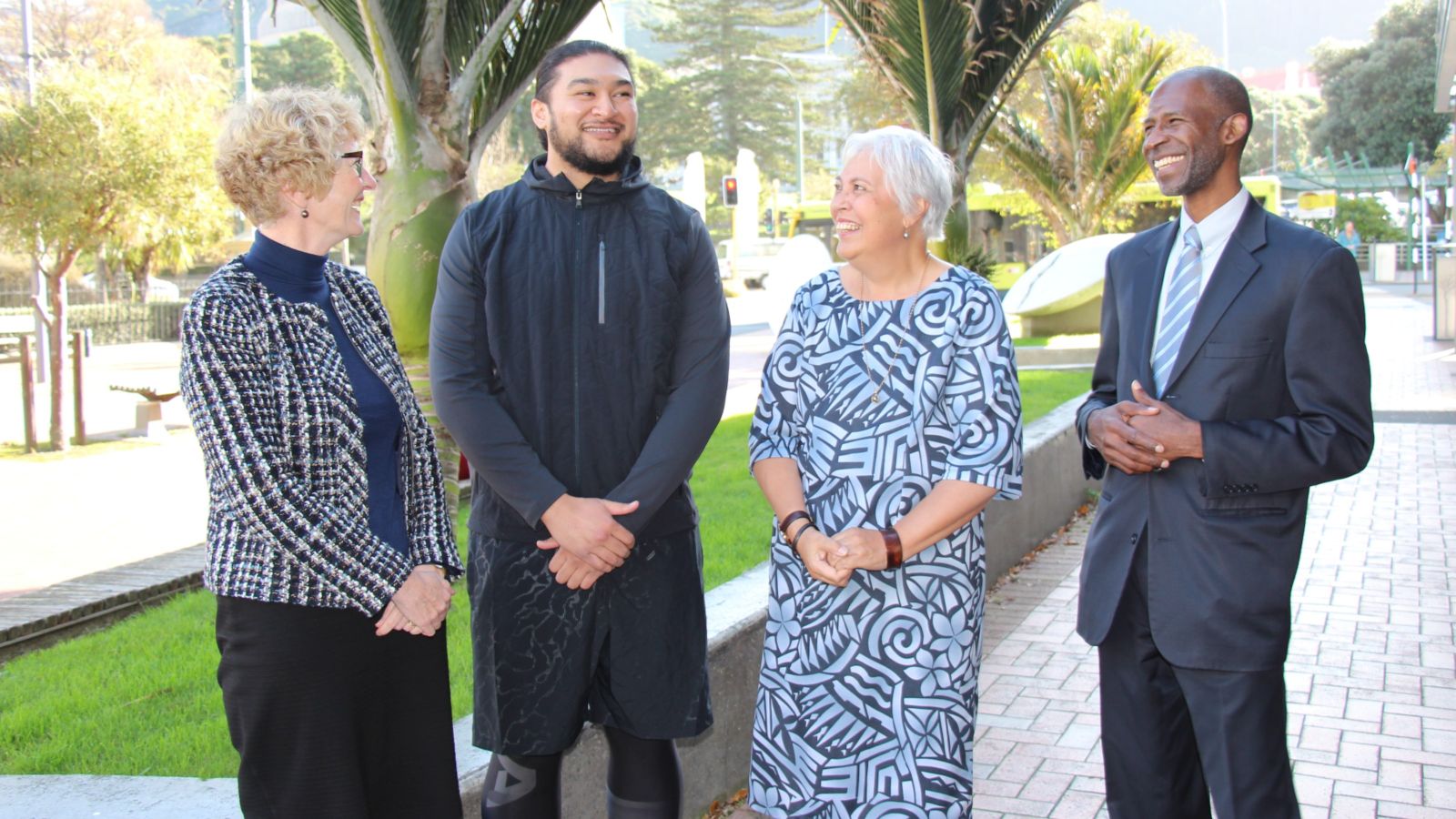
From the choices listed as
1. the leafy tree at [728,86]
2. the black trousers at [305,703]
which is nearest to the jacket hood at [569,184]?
the black trousers at [305,703]

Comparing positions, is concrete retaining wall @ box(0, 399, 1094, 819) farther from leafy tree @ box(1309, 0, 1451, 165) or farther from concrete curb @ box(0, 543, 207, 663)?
leafy tree @ box(1309, 0, 1451, 165)

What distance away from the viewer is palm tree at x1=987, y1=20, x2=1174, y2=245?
20.0 metres

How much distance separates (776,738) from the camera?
3010mm

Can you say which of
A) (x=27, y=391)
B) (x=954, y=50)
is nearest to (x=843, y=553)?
(x=954, y=50)

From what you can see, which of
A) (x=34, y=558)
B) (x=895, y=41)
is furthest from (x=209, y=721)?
(x=895, y=41)

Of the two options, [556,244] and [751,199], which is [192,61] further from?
[556,244]

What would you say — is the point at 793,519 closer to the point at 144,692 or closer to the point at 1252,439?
the point at 1252,439

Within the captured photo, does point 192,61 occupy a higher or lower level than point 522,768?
higher

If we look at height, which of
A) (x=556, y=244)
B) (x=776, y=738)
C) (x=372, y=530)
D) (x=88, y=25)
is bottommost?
(x=776, y=738)

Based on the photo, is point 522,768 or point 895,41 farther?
point 895,41

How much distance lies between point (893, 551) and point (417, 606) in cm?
102

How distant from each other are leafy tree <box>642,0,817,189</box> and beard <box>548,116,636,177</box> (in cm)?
6711

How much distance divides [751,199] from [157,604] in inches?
1499

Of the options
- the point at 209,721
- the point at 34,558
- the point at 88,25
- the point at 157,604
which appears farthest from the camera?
the point at 88,25
